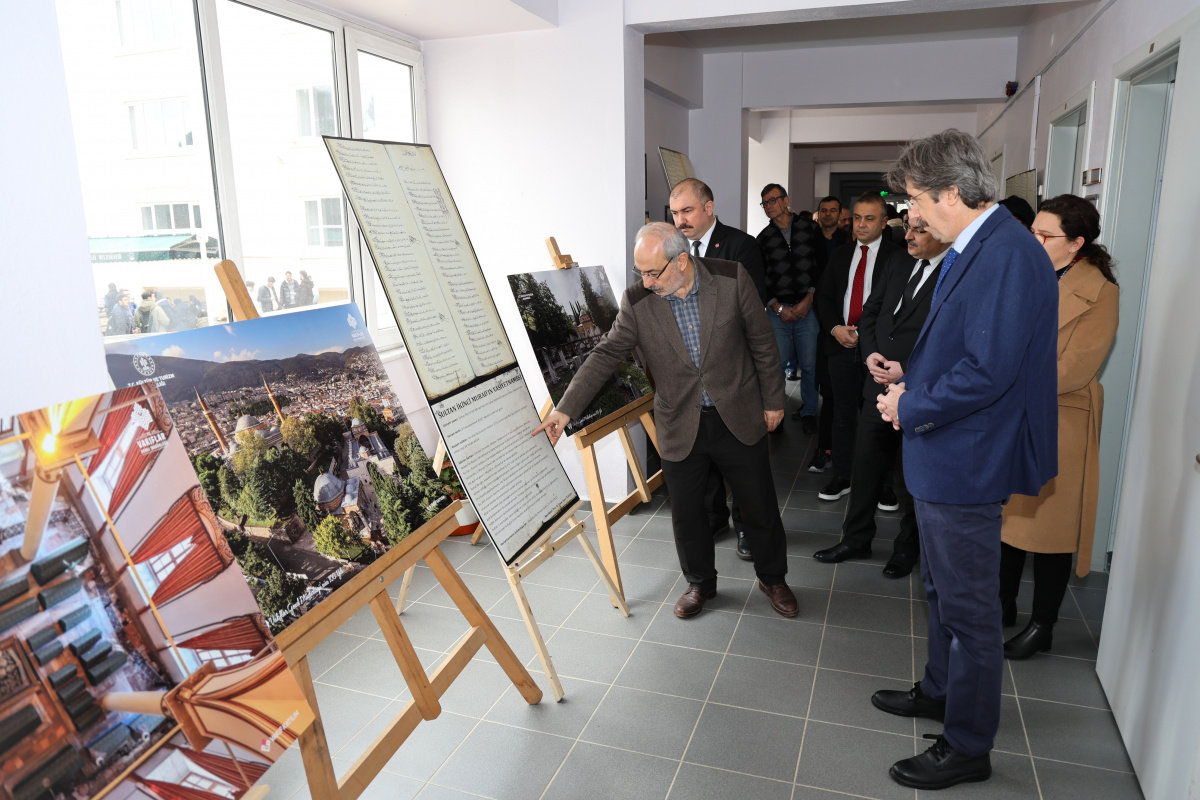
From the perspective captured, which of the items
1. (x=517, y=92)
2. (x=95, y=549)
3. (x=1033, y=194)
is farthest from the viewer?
(x=1033, y=194)

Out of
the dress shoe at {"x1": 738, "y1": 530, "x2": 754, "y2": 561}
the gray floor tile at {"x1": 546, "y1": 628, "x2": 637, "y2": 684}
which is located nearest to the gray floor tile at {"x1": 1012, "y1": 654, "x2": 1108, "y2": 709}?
the dress shoe at {"x1": 738, "y1": 530, "x2": 754, "y2": 561}

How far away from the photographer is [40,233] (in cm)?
163

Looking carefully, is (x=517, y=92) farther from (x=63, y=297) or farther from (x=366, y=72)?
(x=63, y=297)

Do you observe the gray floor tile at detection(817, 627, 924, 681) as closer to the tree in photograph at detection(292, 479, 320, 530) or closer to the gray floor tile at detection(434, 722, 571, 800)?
the gray floor tile at detection(434, 722, 571, 800)

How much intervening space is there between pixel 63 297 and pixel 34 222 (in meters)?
0.16

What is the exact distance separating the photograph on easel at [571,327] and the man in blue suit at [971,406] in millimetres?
1447

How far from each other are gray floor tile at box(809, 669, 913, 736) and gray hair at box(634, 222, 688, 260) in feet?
5.14

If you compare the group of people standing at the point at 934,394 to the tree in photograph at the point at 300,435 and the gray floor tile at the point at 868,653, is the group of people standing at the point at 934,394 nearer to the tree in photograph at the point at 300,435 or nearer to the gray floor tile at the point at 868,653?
the gray floor tile at the point at 868,653

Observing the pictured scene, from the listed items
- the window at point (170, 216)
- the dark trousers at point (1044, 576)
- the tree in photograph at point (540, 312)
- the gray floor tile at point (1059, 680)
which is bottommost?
the gray floor tile at point (1059, 680)

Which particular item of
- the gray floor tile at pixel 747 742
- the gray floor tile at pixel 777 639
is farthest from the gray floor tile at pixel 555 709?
the gray floor tile at pixel 777 639

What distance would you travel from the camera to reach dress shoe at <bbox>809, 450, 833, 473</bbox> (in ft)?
16.0

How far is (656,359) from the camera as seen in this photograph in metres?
2.89

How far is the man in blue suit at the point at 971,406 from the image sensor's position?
1784 millimetres

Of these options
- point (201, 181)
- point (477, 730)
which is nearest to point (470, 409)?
point (477, 730)
